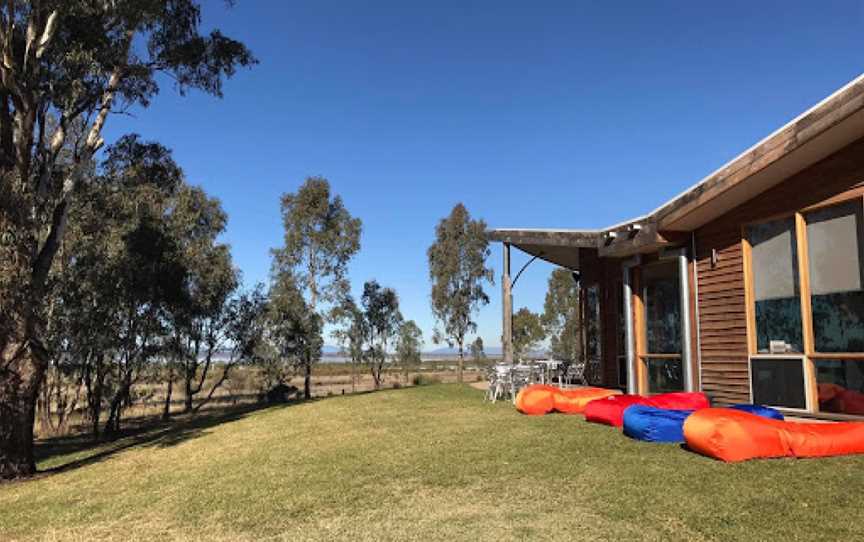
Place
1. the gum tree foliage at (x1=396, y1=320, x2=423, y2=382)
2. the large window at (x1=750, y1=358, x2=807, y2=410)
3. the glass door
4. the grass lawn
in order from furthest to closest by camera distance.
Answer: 1. the gum tree foliage at (x1=396, y1=320, x2=423, y2=382)
2. the glass door
3. the large window at (x1=750, y1=358, x2=807, y2=410)
4. the grass lawn

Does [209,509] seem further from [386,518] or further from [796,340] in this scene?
[796,340]

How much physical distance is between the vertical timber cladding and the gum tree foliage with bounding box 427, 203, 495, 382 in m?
17.9

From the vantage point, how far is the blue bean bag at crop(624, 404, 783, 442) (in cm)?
608

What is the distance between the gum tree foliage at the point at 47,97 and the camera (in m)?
8.15

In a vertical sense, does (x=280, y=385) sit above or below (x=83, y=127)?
below

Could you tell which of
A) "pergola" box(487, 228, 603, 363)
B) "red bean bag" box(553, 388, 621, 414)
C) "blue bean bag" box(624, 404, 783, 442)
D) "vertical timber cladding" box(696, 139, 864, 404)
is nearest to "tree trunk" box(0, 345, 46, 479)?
"red bean bag" box(553, 388, 621, 414)

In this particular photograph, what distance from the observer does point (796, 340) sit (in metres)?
7.03

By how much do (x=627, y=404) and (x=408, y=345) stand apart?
19338 millimetres

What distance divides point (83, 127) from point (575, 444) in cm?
1124

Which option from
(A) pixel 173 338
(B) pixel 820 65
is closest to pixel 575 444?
(B) pixel 820 65

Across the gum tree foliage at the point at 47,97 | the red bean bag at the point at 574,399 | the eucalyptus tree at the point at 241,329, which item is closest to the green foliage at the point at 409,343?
the eucalyptus tree at the point at 241,329

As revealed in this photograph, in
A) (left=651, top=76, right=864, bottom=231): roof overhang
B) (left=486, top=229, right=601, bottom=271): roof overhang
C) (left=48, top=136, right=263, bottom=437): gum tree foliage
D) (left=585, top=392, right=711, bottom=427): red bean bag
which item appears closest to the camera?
(left=651, top=76, right=864, bottom=231): roof overhang

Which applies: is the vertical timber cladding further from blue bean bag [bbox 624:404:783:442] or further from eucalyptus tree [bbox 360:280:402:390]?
eucalyptus tree [bbox 360:280:402:390]

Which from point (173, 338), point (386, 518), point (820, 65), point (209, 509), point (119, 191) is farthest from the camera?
point (173, 338)
